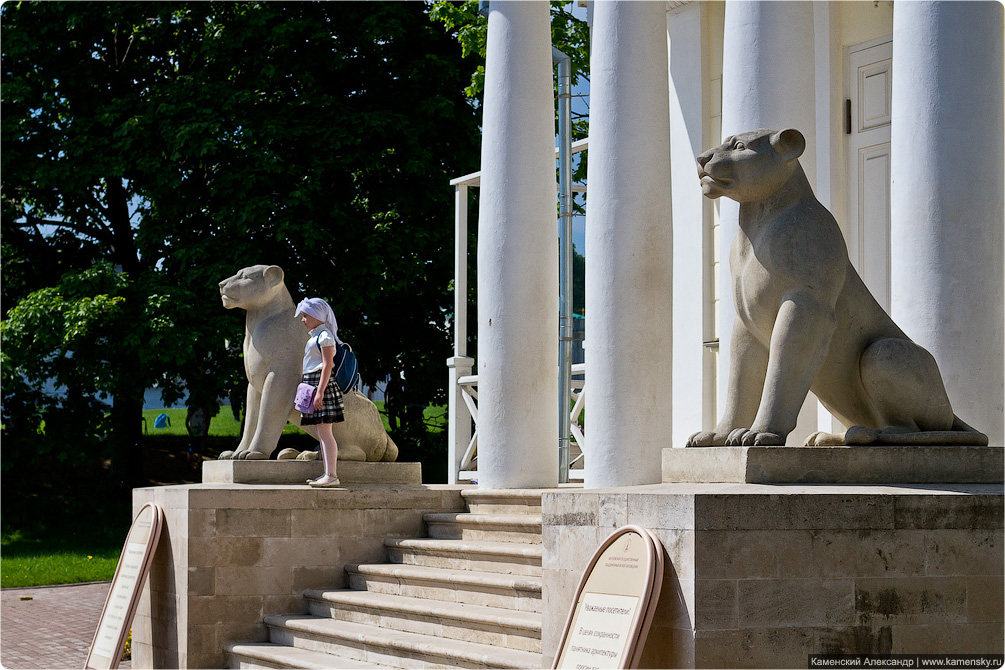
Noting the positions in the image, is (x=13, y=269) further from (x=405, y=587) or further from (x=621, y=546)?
Result: (x=621, y=546)

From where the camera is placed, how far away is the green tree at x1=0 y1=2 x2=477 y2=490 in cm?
2219

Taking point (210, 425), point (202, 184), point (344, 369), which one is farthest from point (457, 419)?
point (210, 425)

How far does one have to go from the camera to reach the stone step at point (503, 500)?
430 inches

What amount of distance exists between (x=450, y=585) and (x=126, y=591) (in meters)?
2.92

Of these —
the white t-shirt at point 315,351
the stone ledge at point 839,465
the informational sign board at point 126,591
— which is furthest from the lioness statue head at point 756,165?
the informational sign board at point 126,591

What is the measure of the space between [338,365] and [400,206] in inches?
557

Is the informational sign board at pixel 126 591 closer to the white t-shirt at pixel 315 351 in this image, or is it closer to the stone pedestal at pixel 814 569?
the white t-shirt at pixel 315 351

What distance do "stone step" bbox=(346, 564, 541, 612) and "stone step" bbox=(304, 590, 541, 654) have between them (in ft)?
0.36

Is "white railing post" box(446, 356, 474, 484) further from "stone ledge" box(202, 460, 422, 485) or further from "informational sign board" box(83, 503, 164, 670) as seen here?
"informational sign board" box(83, 503, 164, 670)

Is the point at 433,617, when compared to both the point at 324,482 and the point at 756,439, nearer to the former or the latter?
the point at 324,482

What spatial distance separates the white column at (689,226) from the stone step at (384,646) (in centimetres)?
548

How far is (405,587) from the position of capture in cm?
1028

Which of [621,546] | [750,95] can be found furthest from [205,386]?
[621,546]

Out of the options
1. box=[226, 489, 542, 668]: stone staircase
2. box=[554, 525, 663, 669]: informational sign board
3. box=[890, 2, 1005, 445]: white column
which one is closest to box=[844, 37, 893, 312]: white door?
box=[890, 2, 1005, 445]: white column
